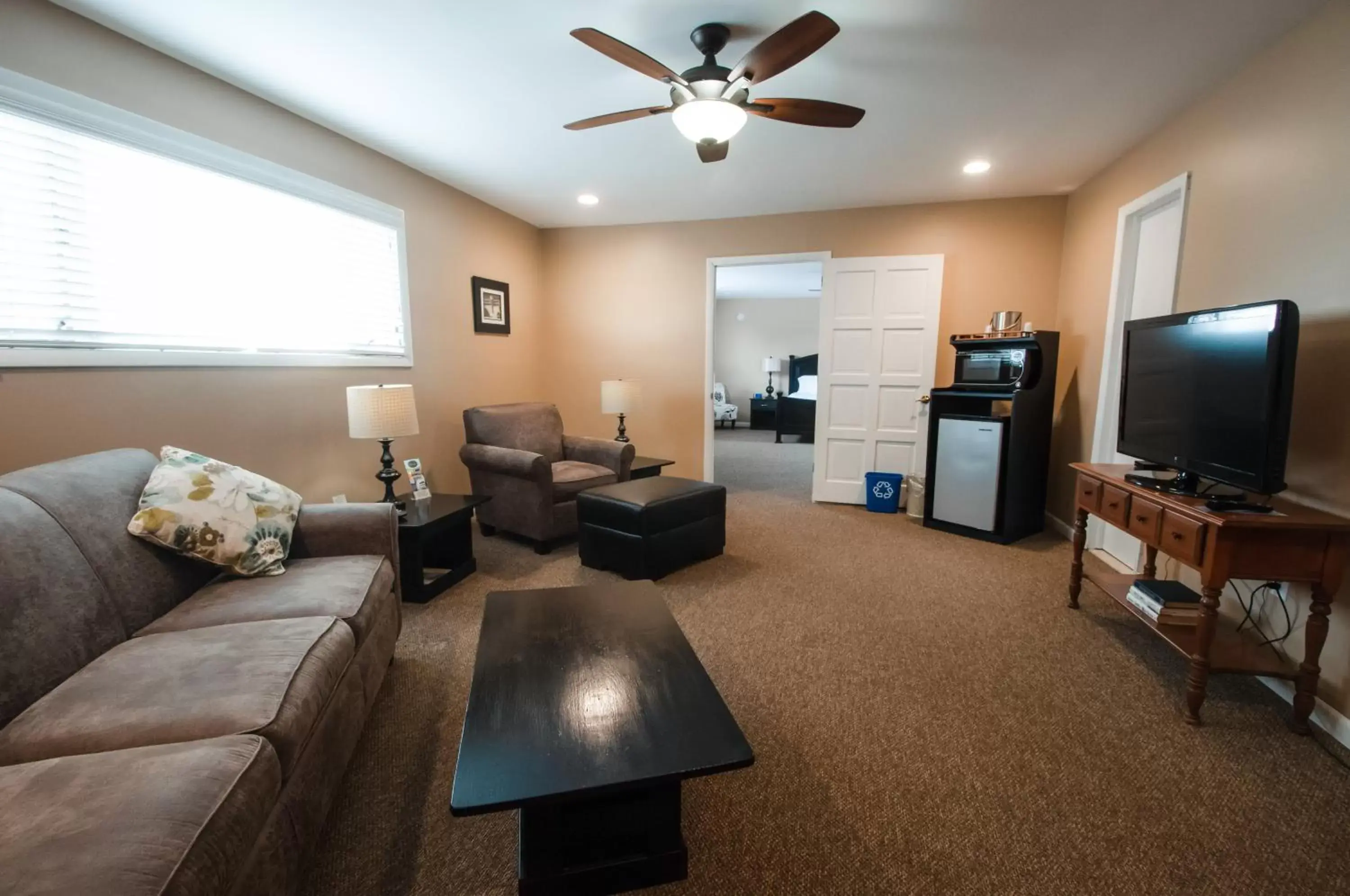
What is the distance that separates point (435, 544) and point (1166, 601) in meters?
3.28

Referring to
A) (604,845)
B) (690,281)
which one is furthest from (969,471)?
(604,845)

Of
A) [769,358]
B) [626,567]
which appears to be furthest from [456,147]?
[769,358]

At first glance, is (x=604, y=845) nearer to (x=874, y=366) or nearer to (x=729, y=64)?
(x=729, y=64)

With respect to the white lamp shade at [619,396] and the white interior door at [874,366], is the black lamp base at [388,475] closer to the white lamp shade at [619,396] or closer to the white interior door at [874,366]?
the white lamp shade at [619,396]

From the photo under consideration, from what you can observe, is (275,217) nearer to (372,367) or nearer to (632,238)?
(372,367)

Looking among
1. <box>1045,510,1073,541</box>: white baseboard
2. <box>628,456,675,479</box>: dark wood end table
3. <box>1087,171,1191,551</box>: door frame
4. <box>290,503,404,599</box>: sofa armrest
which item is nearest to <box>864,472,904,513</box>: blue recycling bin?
<box>1045,510,1073,541</box>: white baseboard

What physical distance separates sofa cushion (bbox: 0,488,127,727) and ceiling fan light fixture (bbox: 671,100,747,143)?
7.67ft

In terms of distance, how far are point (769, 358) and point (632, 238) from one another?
540cm

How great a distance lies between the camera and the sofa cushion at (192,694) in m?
1.08

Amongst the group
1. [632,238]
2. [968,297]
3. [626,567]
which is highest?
[632,238]

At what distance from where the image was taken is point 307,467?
2803 millimetres

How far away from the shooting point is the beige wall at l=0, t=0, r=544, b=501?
6.14 feet

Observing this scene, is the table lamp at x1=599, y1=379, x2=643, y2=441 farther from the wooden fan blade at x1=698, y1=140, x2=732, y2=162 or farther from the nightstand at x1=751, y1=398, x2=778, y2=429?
the nightstand at x1=751, y1=398, x2=778, y2=429

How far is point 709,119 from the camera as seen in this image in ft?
6.88
